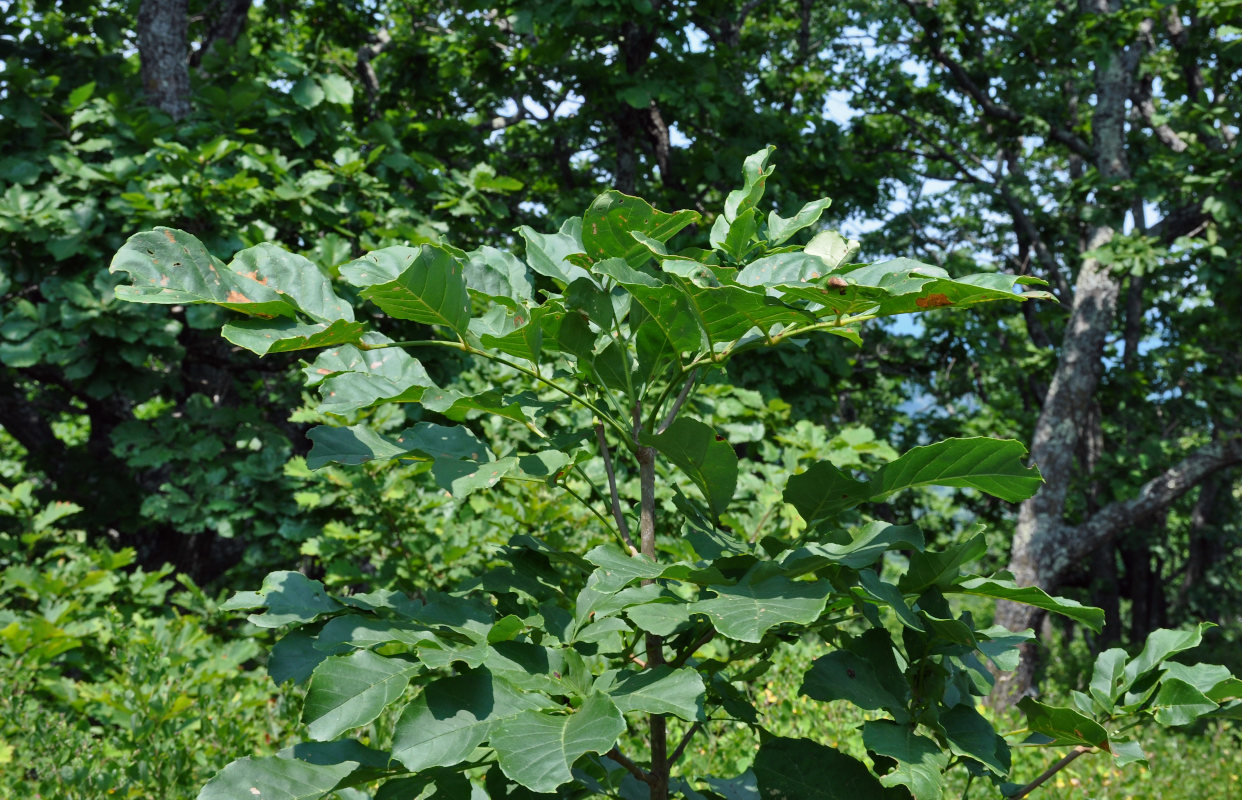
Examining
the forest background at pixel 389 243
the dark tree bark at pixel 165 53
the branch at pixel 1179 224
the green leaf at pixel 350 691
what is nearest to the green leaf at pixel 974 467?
the green leaf at pixel 350 691

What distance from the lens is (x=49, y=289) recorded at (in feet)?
13.4

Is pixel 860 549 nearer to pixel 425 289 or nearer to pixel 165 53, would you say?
pixel 425 289

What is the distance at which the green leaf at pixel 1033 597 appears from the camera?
36.4 inches

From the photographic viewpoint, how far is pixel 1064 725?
1039mm

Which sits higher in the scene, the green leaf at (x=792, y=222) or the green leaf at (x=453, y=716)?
the green leaf at (x=792, y=222)

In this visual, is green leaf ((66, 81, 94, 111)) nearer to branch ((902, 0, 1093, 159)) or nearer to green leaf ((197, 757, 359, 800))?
green leaf ((197, 757, 359, 800))

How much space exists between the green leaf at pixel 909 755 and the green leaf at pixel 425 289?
2.29 feet

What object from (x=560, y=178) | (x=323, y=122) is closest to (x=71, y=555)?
(x=323, y=122)

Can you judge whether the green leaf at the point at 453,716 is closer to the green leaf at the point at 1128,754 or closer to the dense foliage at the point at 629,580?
the dense foliage at the point at 629,580

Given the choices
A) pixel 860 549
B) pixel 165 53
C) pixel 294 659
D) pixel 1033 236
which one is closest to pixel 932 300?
pixel 860 549

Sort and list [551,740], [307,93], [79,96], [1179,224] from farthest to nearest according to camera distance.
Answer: [1179,224] → [307,93] → [79,96] → [551,740]

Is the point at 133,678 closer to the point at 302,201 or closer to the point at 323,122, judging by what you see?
the point at 302,201

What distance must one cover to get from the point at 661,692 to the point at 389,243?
389 centimetres

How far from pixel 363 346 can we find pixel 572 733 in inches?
21.9
